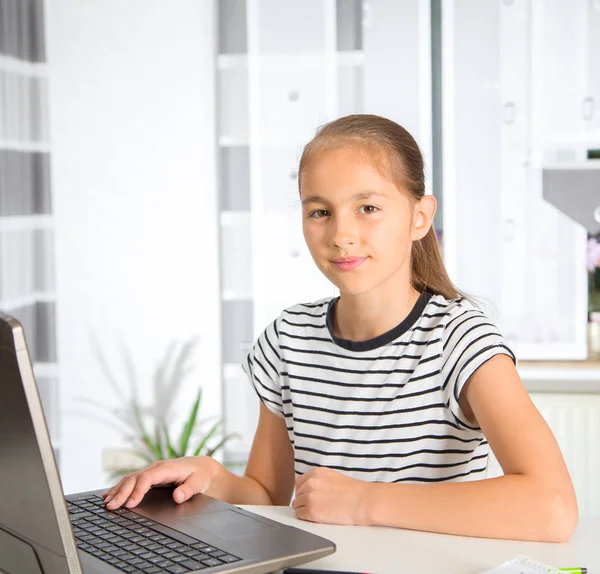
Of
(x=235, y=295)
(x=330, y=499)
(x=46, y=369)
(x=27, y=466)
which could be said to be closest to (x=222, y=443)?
(x=235, y=295)

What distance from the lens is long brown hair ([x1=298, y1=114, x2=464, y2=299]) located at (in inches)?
54.5

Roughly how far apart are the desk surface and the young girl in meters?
0.03

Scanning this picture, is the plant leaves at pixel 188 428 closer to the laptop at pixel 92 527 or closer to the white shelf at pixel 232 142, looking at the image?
the white shelf at pixel 232 142

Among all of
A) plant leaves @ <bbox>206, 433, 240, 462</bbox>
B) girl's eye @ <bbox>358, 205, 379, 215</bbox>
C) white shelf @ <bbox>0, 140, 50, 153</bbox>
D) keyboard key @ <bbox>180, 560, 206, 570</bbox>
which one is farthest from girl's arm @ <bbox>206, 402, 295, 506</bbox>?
white shelf @ <bbox>0, 140, 50, 153</bbox>

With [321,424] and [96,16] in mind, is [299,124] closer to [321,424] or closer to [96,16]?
[96,16]

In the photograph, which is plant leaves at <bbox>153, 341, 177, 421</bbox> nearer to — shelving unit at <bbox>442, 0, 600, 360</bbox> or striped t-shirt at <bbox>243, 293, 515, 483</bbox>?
shelving unit at <bbox>442, 0, 600, 360</bbox>

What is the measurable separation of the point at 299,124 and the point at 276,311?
2.21ft

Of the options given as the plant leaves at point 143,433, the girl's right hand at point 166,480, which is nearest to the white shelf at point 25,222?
the plant leaves at point 143,433

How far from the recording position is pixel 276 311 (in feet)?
10.3

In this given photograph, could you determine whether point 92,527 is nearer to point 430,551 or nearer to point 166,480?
point 166,480

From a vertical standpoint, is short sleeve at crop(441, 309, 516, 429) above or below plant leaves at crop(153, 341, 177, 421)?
above

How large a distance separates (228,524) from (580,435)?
2.10 meters

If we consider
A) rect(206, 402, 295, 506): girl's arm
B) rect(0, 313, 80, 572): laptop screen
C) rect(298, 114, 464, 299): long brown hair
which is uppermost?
rect(298, 114, 464, 299): long brown hair

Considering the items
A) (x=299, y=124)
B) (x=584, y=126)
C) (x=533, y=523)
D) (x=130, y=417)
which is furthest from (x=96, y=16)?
(x=533, y=523)
